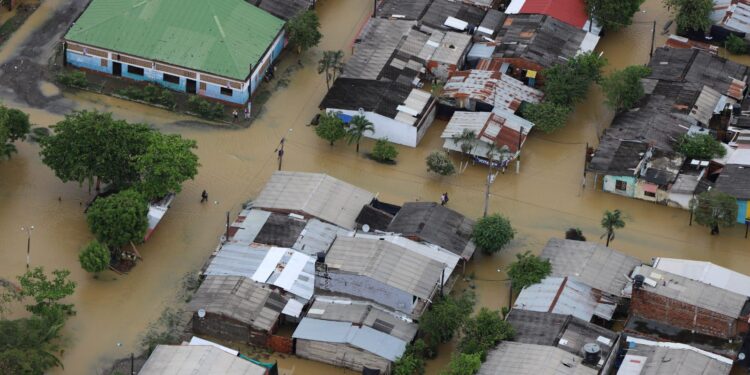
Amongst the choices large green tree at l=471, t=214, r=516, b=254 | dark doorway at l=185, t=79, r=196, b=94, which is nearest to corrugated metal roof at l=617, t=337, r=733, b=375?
large green tree at l=471, t=214, r=516, b=254

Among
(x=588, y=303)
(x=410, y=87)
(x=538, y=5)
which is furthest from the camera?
(x=538, y=5)

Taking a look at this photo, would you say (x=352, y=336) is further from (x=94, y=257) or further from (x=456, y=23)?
(x=456, y=23)

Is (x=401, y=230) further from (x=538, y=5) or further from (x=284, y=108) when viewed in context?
(x=538, y=5)

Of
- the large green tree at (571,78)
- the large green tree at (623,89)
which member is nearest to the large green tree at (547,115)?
the large green tree at (571,78)

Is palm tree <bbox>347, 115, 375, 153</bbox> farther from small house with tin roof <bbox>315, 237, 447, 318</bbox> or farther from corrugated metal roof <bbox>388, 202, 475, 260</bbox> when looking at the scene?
small house with tin roof <bbox>315, 237, 447, 318</bbox>

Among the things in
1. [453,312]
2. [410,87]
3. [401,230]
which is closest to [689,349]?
[453,312]

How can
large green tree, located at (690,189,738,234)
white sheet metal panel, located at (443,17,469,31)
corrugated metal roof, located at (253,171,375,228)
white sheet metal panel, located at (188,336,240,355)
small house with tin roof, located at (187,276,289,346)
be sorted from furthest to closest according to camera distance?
white sheet metal panel, located at (443,17,469,31) < large green tree, located at (690,189,738,234) < corrugated metal roof, located at (253,171,375,228) < small house with tin roof, located at (187,276,289,346) < white sheet metal panel, located at (188,336,240,355)

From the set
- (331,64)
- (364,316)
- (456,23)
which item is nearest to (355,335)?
(364,316)
